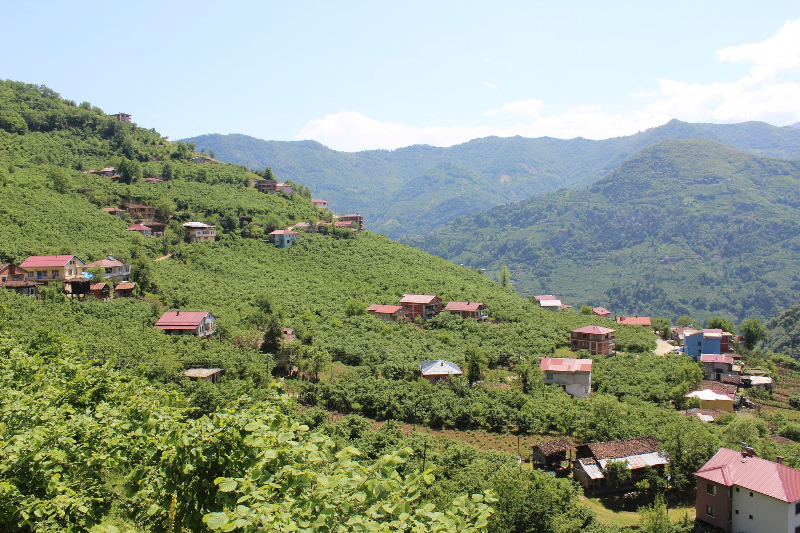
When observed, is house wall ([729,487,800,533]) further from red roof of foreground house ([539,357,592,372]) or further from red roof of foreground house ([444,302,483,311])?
red roof of foreground house ([444,302,483,311])

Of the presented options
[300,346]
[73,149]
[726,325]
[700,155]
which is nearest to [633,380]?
[300,346]

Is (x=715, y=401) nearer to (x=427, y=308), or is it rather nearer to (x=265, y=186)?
(x=427, y=308)

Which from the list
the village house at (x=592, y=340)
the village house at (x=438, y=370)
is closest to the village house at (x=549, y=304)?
the village house at (x=592, y=340)

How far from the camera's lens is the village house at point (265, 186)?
69312mm

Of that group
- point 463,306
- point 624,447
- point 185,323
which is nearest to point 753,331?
point 463,306

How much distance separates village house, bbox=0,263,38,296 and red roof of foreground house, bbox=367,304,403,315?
2389 centimetres

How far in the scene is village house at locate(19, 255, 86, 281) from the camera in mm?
33391

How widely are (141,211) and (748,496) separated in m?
53.2

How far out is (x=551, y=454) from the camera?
22531mm

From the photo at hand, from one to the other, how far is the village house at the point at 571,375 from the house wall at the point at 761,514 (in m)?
15.3

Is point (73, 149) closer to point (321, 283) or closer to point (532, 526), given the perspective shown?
point (321, 283)

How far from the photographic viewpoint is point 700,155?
17538cm

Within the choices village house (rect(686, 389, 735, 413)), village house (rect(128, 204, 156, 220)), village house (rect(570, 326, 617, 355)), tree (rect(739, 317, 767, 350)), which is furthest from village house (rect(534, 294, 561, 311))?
village house (rect(128, 204, 156, 220))

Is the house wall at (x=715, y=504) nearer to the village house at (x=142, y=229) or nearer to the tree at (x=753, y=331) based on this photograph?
the tree at (x=753, y=331)
